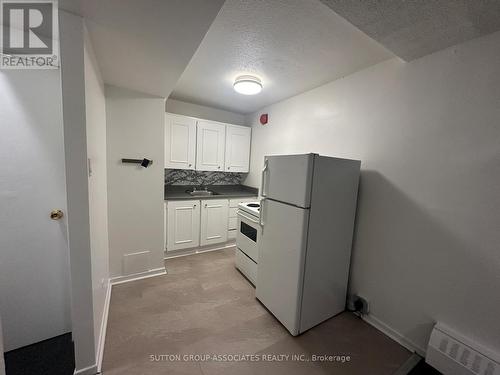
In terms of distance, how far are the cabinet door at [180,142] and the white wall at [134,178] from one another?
0.59 meters

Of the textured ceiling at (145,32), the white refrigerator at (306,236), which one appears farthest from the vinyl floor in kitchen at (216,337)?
the textured ceiling at (145,32)

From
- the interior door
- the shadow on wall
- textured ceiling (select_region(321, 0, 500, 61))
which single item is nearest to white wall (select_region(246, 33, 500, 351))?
the shadow on wall

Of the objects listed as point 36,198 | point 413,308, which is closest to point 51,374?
point 36,198

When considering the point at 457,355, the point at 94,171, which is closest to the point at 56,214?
the point at 94,171

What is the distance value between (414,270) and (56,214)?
9.01 feet

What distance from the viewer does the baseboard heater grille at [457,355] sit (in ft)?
3.96

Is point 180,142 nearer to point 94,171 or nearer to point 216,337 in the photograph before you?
point 94,171

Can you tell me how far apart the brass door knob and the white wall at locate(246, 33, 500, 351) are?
2499 mm

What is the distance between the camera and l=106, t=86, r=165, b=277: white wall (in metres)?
2.06

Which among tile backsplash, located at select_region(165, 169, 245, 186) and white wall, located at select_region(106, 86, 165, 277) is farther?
tile backsplash, located at select_region(165, 169, 245, 186)

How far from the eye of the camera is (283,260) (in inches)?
67.7

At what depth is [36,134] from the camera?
1.36 metres

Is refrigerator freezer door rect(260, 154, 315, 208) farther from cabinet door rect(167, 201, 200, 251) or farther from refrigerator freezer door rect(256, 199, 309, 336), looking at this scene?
cabinet door rect(167, 201, 200, 251)

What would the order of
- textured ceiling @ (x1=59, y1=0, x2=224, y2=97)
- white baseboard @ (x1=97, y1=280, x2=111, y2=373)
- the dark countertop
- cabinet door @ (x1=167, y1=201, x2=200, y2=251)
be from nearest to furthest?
textured ceiling @ (x1=59, y1=0, x2=224, y2=97) < white baseboard @ (x1=97, y1=280, x2=111, y2=373) < cabinet door @ (x1=167, y1=201, x2=200, y2=251) < the dark countertop
